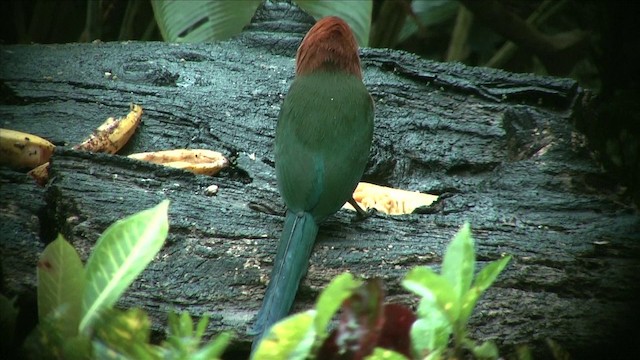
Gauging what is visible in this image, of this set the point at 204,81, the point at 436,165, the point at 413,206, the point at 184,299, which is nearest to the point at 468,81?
the point at 436,165

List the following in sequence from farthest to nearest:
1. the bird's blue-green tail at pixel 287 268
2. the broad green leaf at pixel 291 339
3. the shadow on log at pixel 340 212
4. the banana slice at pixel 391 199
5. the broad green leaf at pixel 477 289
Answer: the banana slice at pixel 391 199, the shadow on log at pixel 340 212, the bird's blue-green tail at pixel 287 268, the broad green leaf at pixel 477 289, the broad green leaf at pixel 291 339

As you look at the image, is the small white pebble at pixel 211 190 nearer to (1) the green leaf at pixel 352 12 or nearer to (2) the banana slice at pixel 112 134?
(2) the banana slice at pixel 112 134

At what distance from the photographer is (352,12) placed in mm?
5051

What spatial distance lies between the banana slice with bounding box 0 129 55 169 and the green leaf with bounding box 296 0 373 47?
235 centimetres

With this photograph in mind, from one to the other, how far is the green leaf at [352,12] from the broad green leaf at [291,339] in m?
3.80

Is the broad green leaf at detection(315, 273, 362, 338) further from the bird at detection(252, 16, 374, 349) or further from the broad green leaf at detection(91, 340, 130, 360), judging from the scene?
the bird at detection(252, 16, 374, 349)

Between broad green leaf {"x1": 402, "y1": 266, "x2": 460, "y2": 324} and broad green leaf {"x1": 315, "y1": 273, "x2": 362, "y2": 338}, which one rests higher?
broad green leaf {"x1": 402, "y1": 266, "x2": 460, "y2": 324}

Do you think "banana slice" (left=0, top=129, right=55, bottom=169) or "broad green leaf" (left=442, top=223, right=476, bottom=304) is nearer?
"broad green leaf" (left=442, top=223, right=476, bottom=304)

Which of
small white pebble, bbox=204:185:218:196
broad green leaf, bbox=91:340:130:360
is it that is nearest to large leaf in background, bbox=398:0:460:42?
small white pebble, bbox=204:185:218:196

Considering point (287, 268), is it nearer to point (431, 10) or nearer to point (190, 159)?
point (190, 159)

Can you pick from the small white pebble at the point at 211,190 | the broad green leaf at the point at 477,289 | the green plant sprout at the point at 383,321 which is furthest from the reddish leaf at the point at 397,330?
the small white pebble at the point at 211,190

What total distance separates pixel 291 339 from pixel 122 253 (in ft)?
1.36

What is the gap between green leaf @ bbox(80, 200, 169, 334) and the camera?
158 centimetres

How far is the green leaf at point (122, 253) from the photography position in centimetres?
158
